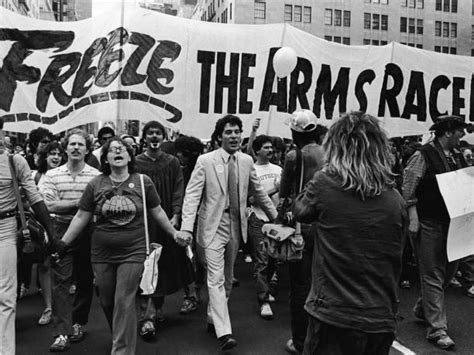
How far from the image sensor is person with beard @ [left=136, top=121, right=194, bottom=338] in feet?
16.7

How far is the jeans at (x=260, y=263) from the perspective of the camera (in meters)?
5.57

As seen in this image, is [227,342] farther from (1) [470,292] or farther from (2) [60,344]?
(1) [470,292]

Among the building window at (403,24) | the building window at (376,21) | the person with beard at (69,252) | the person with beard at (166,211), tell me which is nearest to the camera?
the person with beard at (69,252)

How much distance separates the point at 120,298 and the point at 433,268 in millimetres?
2860

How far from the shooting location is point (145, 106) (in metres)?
6.66

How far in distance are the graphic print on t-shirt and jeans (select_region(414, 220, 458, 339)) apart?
8.92ft

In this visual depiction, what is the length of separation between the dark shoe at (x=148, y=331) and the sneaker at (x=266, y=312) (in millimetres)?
1197

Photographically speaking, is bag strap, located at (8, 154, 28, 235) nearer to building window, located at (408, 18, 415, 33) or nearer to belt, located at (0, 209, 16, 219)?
belt, located at (0, 209, 16, 219)

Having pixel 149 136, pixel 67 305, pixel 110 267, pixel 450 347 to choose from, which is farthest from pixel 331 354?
pixel 149 136

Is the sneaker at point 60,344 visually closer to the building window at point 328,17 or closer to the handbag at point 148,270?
the handbag at point 148,270

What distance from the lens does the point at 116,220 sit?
401 centimetres

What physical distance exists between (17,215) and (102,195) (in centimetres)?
68

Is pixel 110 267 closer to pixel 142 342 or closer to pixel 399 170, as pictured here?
pixel 142 342

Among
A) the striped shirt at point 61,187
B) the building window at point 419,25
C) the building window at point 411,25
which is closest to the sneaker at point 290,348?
the striped shirt at point 61,187
